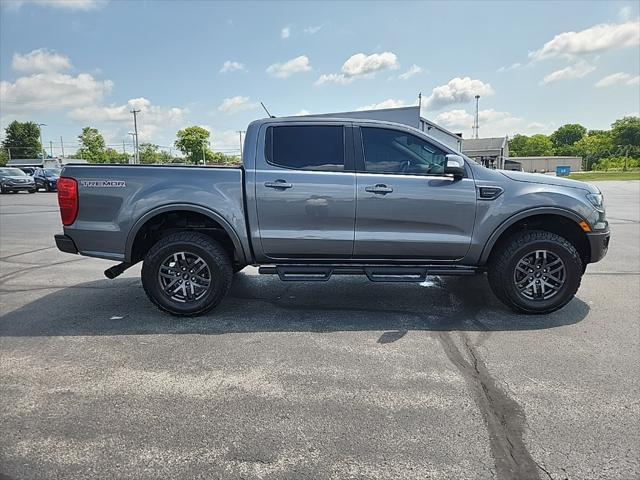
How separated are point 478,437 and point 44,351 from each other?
11.8 feet

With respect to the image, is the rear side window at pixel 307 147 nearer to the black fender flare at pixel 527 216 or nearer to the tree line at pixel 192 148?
the black fender flare at pixel 527 216

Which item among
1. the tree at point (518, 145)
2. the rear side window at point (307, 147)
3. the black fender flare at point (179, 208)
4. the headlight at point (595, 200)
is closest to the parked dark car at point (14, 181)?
the black fender flare at point (179, 208)

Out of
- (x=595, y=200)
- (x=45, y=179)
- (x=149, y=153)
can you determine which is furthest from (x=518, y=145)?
(x=595, y=200)

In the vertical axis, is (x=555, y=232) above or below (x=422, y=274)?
above

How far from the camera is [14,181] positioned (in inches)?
1064

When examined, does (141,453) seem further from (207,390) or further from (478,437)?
(478,437)

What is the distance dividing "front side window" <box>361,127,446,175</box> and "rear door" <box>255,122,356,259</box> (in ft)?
0.71

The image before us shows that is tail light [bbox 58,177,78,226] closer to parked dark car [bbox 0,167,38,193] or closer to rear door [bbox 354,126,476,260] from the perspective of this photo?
rear door [bbox 354,126,476,260]

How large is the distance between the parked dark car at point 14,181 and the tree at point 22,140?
78.3 meters

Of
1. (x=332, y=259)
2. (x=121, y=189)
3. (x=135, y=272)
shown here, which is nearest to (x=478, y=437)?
(x=332, y=259)

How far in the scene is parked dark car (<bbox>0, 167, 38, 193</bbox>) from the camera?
27016mm

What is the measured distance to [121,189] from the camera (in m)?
4.37

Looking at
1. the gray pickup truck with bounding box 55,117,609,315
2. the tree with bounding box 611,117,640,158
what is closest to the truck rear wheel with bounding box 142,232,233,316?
the gray pickup truck with bounding box 55,117,609,315

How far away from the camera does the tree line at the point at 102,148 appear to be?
7475 centimetres
